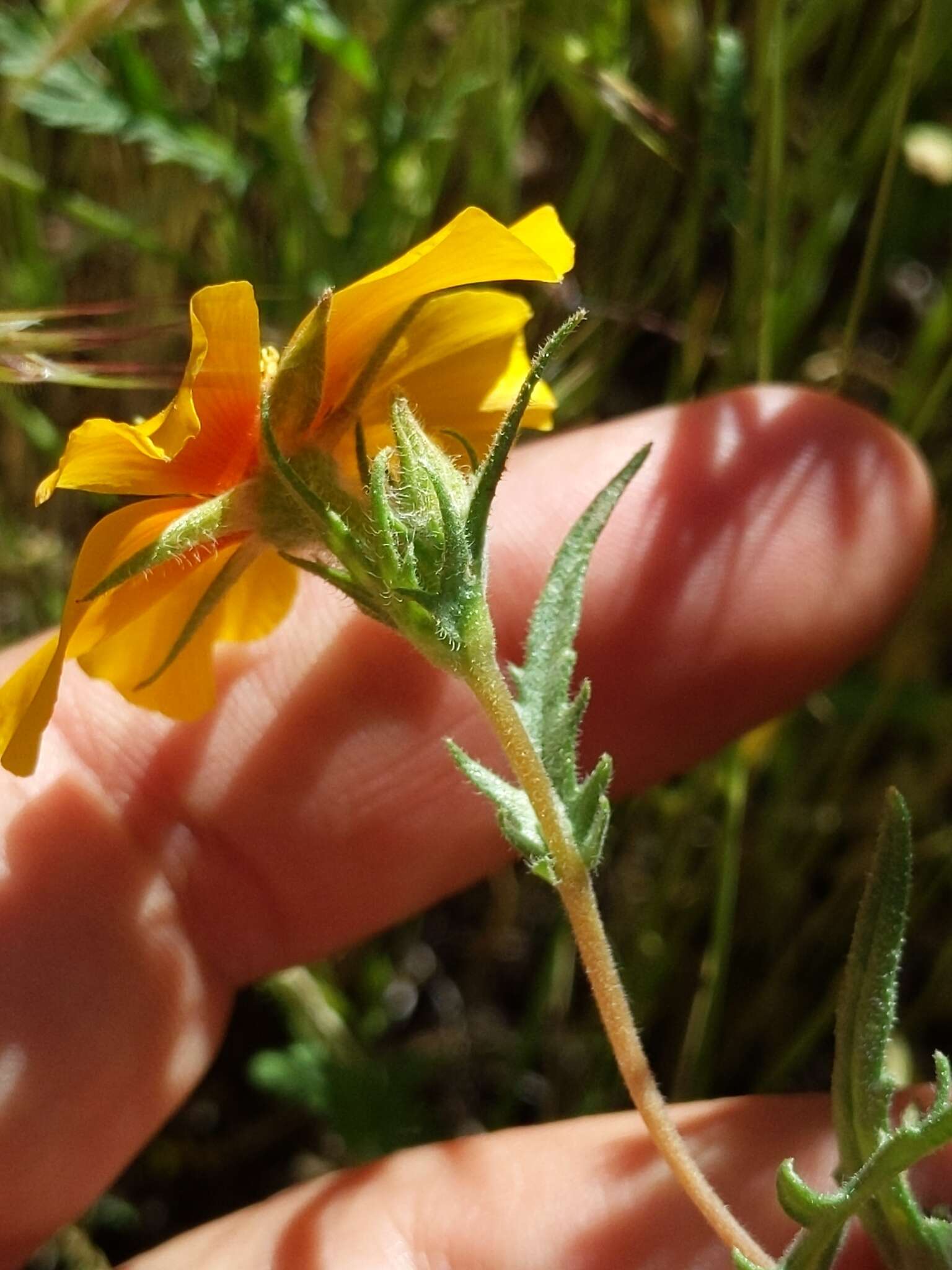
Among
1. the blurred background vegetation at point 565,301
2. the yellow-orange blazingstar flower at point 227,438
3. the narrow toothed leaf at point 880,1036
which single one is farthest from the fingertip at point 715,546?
the narrow toothed leaf at point 880,1036

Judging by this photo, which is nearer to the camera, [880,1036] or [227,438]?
[227,438]

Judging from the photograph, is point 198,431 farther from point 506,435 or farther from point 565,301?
point 565,301

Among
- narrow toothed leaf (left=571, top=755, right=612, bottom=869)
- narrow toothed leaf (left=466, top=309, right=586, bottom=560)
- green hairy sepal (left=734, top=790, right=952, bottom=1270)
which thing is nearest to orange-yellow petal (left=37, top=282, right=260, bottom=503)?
narrow toothed leaf (left=466, top=309, right=586, bottom=560)

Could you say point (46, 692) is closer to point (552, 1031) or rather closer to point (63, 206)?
point (63, 206)

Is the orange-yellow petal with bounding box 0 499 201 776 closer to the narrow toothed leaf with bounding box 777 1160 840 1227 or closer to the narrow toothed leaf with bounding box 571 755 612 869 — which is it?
the narrow toothed leaf with bounding box 571 755 612 869

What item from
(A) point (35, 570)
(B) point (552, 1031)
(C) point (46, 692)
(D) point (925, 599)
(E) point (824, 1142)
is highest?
(C) point (46, 692)

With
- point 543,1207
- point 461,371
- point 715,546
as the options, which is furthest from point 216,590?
point 543,1207

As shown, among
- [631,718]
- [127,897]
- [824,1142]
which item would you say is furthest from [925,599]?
[127,897]
